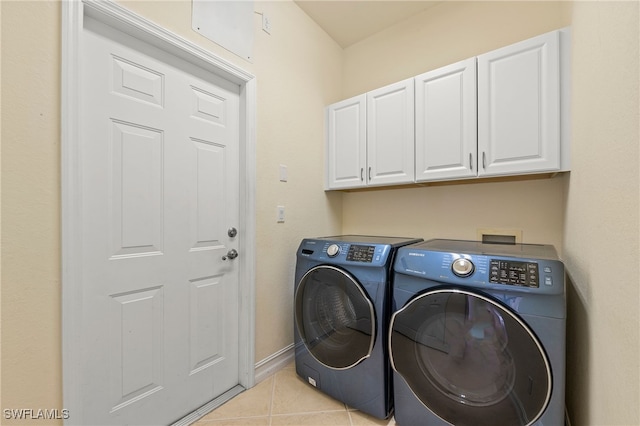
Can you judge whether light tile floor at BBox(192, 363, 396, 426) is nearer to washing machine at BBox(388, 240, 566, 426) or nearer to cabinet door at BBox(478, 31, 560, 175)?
washing machine at BBox(388, 240, 566, 426)

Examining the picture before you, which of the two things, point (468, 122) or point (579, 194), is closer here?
point (579, 194)

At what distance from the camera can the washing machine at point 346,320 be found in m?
1.37

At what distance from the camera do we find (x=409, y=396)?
4.18 ft

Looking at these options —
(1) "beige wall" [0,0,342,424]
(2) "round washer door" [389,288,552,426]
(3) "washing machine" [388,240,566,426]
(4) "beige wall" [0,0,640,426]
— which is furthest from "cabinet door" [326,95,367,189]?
(1) "beige wall" [0,0,342,424]

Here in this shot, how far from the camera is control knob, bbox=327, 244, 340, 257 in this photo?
5.07 feet

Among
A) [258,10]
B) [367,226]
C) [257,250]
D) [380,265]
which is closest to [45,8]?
[258,10]

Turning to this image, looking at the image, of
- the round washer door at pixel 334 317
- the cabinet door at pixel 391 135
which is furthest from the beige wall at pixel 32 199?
the cabinet door at pixel 391 135

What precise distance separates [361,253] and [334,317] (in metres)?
0.42

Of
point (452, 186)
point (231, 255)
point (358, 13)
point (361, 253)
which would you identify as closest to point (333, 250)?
point (361, 253)

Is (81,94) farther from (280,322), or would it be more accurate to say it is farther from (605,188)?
(605,188)

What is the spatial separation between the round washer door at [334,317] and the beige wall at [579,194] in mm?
846

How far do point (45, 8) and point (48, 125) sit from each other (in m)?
0.43

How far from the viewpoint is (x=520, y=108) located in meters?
1.45

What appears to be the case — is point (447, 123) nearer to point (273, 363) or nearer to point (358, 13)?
point (358, 13)
